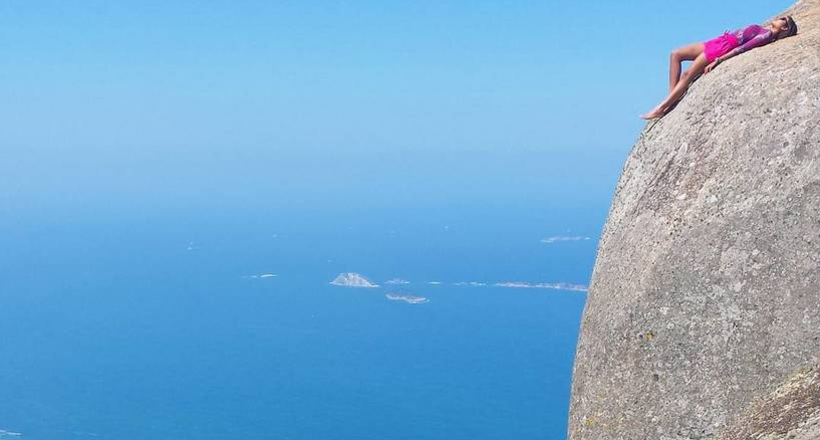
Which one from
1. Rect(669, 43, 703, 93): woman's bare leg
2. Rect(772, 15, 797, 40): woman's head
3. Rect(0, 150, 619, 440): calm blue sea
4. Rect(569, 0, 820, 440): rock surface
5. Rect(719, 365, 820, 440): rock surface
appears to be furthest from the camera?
Rect(0, 150, 619, 440): calm blue sea

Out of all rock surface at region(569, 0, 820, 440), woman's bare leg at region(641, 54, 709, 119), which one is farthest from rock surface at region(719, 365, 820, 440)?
woman's bare leg at region(641, 54, 709, 119)

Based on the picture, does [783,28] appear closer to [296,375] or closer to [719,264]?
[719,264]

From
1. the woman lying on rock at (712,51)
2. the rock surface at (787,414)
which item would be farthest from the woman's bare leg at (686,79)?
the rock surface at (787,414)

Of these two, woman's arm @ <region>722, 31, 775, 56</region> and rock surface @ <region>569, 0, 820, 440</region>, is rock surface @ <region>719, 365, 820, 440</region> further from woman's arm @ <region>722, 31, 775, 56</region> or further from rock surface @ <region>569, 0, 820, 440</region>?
woman's arm @ <region>722, 31, 775, 56</region>

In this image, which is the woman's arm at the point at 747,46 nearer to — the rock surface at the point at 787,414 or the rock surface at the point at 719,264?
the rock surface at the point at 719,264

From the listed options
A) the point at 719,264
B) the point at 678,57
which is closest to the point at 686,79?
the point at 678,57

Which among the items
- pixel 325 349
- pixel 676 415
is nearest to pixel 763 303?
pixel 676 415
